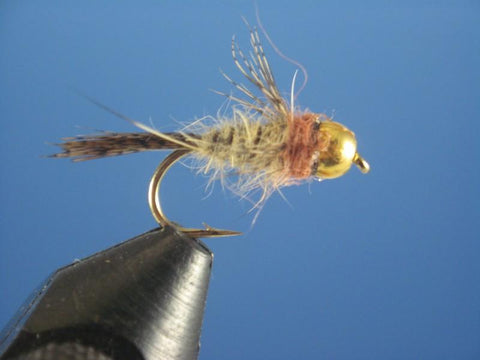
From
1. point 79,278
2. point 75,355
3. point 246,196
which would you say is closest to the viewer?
point 75,355

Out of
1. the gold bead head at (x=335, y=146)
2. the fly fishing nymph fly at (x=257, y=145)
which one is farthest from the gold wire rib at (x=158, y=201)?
the gold bead head at (x=335, y=146)

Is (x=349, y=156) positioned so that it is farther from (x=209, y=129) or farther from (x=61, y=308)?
(x=61, y=308)

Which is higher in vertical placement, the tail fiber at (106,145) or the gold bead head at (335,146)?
the gold bead head at (335,146)

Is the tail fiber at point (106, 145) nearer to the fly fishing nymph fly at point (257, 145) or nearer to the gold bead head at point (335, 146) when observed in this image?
the fly fishing nymph fly at point (257, 145)

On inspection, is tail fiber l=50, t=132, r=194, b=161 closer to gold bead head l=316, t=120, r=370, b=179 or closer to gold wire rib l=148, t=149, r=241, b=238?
gold wire rib l=148, t=149, r=241, b=238

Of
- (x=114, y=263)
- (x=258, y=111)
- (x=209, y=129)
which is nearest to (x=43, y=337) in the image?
(x=114, y=263)

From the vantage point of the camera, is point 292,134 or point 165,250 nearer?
point 165,250

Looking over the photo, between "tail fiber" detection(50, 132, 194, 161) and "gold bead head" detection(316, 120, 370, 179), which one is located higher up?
"gold bead head" detection(316, 120, 370, 179)

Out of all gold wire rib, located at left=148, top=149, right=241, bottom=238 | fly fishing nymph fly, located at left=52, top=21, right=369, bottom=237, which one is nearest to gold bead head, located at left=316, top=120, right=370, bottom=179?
fly fishing nymph fly, located at left=52, top=21, right=369, bottom=237
